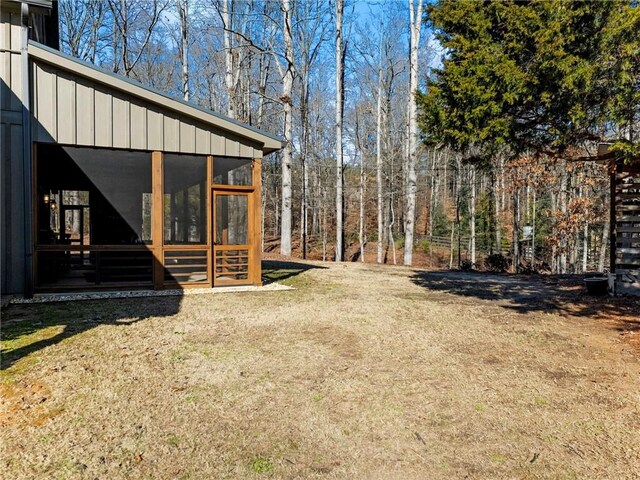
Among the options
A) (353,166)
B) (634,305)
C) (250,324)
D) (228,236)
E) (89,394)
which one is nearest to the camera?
(89,394)

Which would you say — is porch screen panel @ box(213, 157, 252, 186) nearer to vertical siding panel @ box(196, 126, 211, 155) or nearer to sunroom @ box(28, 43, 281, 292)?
sunroom @ box(28, 43, 281, 292)

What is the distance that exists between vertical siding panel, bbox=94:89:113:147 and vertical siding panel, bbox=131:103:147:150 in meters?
0.37

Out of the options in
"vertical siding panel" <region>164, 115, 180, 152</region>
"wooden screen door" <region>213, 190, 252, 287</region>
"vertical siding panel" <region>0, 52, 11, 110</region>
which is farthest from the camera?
"wooden screen door" <region>213, 190, 252, 287</region>

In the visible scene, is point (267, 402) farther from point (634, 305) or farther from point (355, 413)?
point (634, 305)

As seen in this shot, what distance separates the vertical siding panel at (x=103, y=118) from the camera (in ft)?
24.5

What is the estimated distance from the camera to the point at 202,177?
29.1ft

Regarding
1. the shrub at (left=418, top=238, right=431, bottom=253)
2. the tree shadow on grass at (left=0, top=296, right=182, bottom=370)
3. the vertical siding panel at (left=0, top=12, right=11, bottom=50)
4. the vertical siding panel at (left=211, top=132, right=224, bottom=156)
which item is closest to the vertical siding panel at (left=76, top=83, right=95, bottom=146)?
the vertical siding panel at (left=0, top=12, right=11, bottom=50)

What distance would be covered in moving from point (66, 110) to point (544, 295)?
950cm

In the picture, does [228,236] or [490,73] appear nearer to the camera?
[490,73]

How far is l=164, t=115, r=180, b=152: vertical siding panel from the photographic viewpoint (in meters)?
8.01

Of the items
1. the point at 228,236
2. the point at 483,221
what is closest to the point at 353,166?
the point at 483,221

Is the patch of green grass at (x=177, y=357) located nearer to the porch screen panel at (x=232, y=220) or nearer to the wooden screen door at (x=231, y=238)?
the wooden screen door at (x=231, y=238)

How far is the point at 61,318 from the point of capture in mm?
5641

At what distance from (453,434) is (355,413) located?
684 mm
